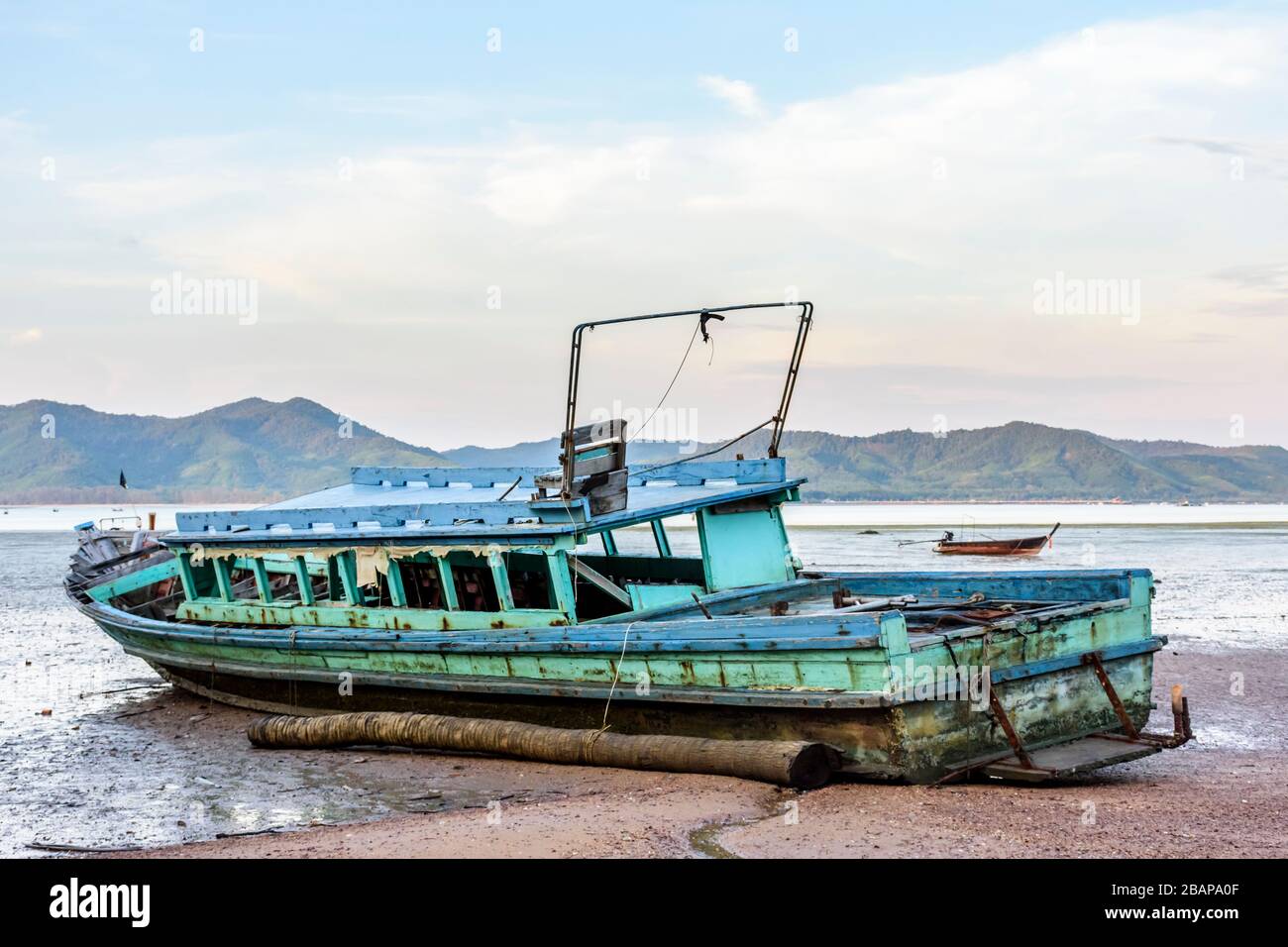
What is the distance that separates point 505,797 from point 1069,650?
5.46 m

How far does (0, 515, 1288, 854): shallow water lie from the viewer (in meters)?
11.2

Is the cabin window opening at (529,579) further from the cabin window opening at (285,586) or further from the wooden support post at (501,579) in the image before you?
the cabin window opening at (285,586)

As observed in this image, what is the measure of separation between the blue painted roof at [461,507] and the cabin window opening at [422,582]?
1.97 feet

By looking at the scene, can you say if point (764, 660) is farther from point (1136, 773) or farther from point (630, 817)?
point (1136, 773)

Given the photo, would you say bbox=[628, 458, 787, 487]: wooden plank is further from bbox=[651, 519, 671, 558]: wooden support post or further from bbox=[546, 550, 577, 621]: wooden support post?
bbox=[546, 550, 577, 621]: wooden support post

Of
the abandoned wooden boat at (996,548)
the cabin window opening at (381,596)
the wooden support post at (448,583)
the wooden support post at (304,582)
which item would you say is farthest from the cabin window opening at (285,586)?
the abandoned wooden boat at (996,548)

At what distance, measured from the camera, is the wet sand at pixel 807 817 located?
836 cm

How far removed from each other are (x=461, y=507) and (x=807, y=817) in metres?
5.71

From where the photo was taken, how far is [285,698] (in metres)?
15.5

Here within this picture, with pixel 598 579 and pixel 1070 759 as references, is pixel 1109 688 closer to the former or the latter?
pixel 1070 759

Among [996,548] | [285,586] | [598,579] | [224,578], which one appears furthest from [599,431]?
[996,548]

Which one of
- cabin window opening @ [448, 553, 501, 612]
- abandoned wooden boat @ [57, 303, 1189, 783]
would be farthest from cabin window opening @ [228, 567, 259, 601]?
cabin window opening @ [448, 553, 501, 612]

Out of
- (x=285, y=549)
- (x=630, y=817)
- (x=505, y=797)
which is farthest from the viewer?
(x=285, y=549)
